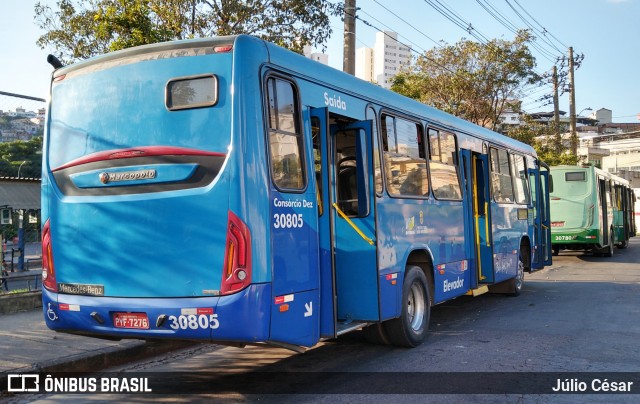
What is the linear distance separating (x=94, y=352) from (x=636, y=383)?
19.0 ft

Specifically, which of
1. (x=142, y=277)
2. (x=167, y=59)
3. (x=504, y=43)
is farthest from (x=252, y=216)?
(x=504, y=43)

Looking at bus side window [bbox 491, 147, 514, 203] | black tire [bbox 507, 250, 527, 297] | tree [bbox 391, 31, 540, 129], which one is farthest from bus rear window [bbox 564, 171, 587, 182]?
bus side window [bbox 491, 147, 514, 203]

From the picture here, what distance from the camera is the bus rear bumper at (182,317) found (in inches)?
192

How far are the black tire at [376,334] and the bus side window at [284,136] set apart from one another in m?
2.67

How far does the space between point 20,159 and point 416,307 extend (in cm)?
4202

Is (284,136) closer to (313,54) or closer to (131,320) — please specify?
(131,320)

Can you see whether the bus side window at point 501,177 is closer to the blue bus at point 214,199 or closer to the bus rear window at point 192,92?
the blue bus at point 214,199

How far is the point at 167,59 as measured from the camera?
539cm

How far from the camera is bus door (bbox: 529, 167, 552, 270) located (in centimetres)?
1345

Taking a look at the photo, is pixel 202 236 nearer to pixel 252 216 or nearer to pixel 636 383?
pixel 252 216

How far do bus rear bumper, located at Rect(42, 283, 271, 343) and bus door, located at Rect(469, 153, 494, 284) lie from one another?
19.7 ft

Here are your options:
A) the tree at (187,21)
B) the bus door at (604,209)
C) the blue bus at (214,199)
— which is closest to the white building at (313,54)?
the tree at (187,21)

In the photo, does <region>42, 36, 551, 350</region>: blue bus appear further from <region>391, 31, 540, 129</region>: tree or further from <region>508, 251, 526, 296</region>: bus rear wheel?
<region>391, 31, 540, 129</region>: tree

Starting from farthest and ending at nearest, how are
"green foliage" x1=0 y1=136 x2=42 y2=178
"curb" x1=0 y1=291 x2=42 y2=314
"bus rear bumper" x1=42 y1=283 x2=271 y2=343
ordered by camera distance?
"green foliage" x1=0 y1=136 x2=42 y2=178 < "curb" x1=0 y1=291 x2=42 y2=314 < "bus rear bumper" x1=42 y1=283 x2=271 y2=343
